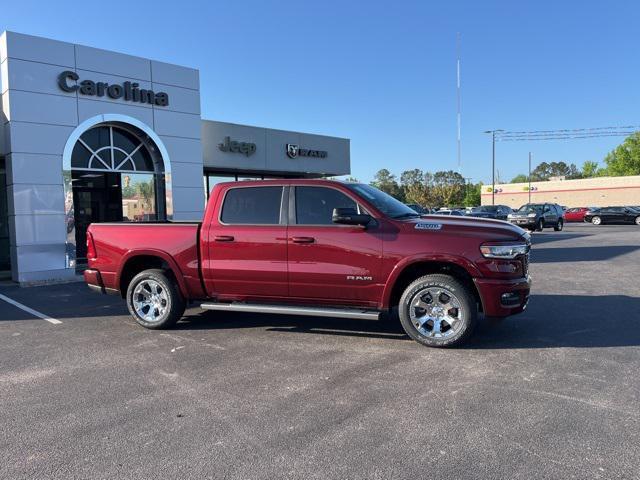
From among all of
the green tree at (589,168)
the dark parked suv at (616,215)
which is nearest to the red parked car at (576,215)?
the dark parked suv at (616,215)

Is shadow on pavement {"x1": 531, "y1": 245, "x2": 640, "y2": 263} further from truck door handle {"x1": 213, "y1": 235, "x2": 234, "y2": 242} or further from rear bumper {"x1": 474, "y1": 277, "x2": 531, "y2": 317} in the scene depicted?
truck door handle {"x1": 213, "y1": 235, "x2": 234, "y2": 242}

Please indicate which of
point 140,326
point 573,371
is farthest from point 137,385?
point 573,371

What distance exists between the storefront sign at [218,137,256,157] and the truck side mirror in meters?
11.7

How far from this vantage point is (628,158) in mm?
90312

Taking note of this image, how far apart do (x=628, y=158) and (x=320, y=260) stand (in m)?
102

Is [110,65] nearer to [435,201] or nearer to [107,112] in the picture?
[107,112]

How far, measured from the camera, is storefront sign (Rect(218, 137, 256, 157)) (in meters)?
16.7

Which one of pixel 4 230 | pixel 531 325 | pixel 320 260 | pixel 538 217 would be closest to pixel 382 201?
pixel 320 260

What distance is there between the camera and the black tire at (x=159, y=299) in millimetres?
6805

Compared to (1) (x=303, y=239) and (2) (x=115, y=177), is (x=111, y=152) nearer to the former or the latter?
(2) (x=115, y=177)

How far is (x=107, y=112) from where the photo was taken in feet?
42.3

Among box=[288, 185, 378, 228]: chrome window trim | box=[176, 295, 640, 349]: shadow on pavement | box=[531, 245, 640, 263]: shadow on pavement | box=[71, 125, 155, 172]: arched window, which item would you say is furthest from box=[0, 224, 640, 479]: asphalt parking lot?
box=[531, 245, 640, 263]: shadow on pavement

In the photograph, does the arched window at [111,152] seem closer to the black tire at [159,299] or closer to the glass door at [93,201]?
the glass door at [93,201]

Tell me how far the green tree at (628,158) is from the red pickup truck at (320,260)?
99.5 m
